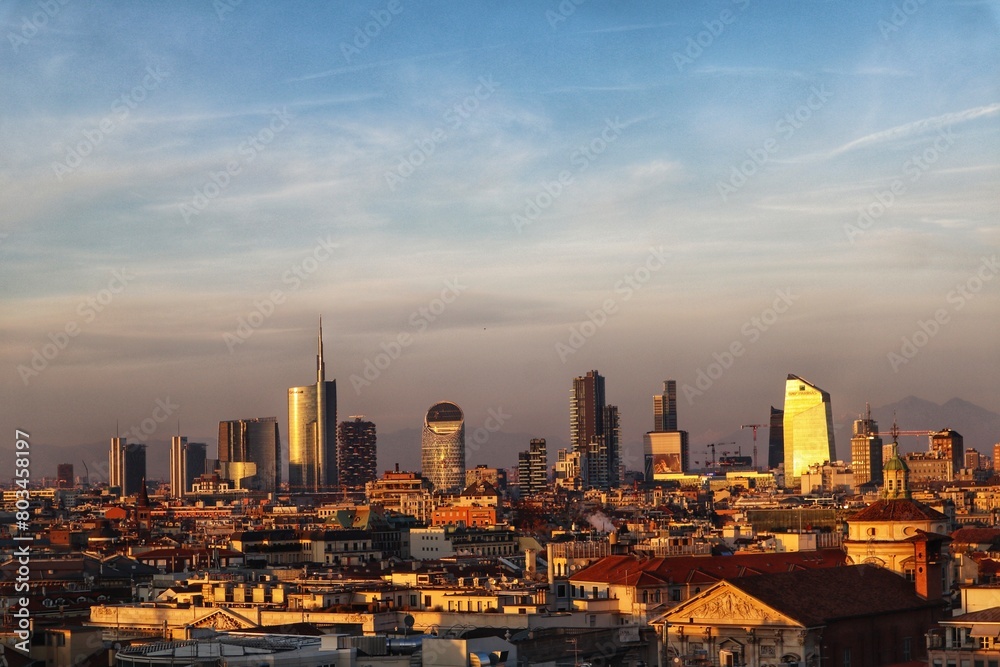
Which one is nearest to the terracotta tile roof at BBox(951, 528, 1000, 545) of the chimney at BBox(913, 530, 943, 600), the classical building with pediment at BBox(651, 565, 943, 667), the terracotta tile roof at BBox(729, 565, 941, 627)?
the chimney at BBox(913, 530, 943, 600)

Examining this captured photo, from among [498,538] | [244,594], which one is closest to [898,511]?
[244,594]

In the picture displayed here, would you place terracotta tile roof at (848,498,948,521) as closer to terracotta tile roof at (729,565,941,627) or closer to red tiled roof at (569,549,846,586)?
red tiled roof at (569,549,846,586)

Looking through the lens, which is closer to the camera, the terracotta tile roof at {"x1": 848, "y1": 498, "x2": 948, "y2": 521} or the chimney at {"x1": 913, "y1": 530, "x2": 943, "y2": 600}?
the chimney at {"x1": 913, "y1": 530, "x2": 943, "y2": 600}

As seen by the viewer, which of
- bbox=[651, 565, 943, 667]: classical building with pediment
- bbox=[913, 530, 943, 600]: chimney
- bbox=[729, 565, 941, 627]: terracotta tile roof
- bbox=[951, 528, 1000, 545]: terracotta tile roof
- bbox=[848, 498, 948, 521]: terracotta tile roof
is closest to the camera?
bbox=[651, 565, 943, 667]: classical building with pediment

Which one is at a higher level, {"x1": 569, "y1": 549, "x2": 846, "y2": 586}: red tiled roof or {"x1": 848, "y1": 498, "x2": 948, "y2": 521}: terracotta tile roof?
{"x1": 848, "y1": 498, "x2": 948, "y2": 521}: terracotta tile roof

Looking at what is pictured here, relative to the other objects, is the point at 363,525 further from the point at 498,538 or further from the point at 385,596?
the point at 385,596

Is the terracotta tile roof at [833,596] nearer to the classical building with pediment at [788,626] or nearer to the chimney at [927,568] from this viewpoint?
the classical building with pediment at [788,626]

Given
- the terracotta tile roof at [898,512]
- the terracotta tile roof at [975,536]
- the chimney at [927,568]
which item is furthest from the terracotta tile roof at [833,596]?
the terracotta tile roof at [975,536]
